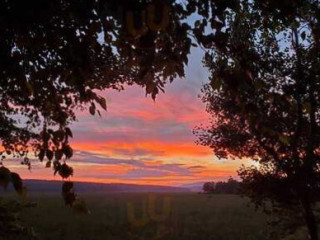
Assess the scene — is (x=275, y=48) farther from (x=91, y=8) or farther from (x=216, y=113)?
(x=91, y=8)

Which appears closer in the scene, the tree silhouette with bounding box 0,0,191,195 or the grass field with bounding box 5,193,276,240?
the tree silhouette with bounding box 0,0,191,195

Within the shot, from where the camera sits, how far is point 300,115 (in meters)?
20.5

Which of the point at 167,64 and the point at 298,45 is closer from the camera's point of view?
the point at 167,64

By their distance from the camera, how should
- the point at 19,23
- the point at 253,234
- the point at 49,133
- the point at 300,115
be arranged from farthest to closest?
1. the point at 253,234
2. the point at 300,115
3. the point at 49,133
4. the point at 19,23

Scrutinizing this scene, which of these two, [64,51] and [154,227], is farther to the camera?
[154,227]

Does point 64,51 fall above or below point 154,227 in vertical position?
above

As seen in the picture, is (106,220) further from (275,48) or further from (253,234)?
(275,48)

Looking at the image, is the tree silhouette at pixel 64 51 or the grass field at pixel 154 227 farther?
the grass field at pixel 154 227

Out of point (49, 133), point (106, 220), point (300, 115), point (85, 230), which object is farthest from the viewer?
point (106, 220)

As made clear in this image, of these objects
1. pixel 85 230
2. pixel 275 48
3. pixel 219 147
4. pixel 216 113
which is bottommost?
pixel 85 230

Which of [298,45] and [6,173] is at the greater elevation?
[298,45]

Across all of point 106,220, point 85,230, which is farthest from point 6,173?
point 106,220

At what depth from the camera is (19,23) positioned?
159 inches

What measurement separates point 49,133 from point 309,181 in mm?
18136
